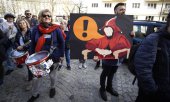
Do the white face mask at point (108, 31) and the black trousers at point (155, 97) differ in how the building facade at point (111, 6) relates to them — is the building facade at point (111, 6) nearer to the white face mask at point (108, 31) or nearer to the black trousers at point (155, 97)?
the white face mask at point (108, 31)

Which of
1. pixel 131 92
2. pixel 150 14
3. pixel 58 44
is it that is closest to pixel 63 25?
pixel 58 44

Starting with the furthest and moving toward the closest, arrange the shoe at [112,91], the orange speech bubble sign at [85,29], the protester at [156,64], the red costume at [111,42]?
the shoe at [112,91] < the red costume at [111,42] < the orange speech bubble sign at [85,29] < the protester at [156,64]

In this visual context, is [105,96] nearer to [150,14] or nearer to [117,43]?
[117,43]

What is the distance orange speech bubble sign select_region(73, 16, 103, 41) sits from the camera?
137 inches

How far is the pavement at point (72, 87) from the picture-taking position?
3928 millimetres

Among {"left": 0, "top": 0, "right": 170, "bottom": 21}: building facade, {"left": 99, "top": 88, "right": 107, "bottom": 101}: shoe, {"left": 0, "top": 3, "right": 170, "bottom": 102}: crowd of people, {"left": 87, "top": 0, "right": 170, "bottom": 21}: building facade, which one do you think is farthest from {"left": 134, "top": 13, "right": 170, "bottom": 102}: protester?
{"left": 87, "top": 0, "right": 170, "bottom": 21}: building facade

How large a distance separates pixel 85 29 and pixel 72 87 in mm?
1682

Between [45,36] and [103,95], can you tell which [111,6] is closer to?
[103,95]

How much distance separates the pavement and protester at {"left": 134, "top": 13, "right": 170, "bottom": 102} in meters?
1.94

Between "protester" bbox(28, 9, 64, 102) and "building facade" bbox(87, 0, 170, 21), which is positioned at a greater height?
"building facade" bbox(87, 0, 170, 21)

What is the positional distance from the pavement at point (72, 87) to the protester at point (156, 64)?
1.94 metres

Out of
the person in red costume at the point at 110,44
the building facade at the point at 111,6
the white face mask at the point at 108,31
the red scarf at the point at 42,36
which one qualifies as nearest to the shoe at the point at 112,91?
the person in red costume at the point at 110,44

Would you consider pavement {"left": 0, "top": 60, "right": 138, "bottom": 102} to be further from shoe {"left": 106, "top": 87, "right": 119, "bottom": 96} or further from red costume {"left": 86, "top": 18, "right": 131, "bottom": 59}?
red costume {"left": 86, "top": 18, "right": 131, "bottom": 59}

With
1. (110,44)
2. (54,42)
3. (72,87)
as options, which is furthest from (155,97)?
(72,87)
